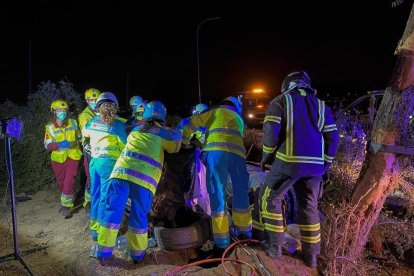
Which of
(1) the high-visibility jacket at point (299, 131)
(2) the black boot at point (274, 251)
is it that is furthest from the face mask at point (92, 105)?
(2) the black boot at point (274, 251)

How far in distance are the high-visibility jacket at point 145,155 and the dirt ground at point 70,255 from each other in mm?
872

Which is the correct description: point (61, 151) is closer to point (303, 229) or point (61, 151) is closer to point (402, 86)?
point (303, 229)

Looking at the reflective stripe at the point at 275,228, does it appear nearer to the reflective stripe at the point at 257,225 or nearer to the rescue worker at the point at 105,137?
the reflective stripe at the point at 257,225

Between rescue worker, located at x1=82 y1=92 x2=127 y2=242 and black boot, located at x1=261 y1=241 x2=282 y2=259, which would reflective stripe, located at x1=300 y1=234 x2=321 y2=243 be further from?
rescue worker, located at x1=82 y1=92 x2=127 y2=242

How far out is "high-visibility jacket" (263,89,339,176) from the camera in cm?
363

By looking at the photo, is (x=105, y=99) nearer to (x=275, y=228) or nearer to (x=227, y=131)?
(x=227, y=131)

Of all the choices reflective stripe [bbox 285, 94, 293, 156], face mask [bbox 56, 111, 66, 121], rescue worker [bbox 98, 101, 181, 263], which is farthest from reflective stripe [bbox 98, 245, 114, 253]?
face mask [bbox 56, 111, 66, 121]

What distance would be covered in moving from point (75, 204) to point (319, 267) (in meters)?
4.84

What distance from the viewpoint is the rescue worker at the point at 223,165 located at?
14.1 feet

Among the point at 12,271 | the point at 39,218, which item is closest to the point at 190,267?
the point at 12,271

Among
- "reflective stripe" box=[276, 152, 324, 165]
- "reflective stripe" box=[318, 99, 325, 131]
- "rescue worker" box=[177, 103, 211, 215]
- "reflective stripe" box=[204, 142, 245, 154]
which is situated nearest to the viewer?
"reflective stripe" box=[276, 152, 324, 165]

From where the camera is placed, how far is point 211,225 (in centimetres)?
451

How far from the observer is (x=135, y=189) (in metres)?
3.93

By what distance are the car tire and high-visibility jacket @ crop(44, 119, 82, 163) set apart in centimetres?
275
